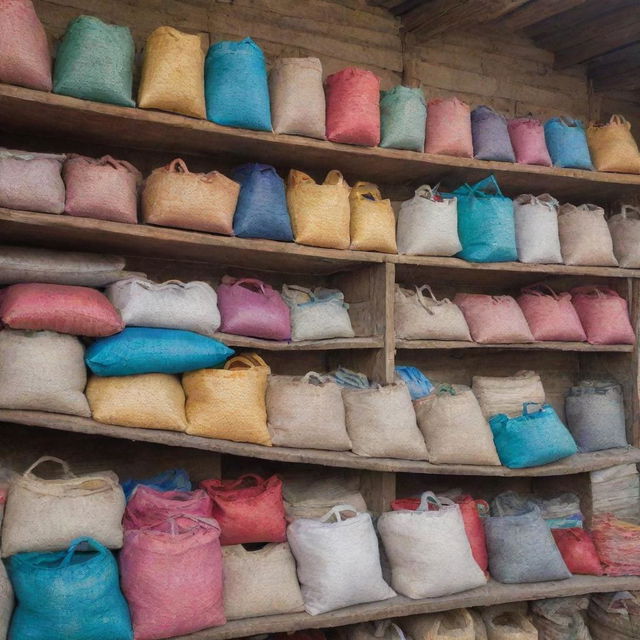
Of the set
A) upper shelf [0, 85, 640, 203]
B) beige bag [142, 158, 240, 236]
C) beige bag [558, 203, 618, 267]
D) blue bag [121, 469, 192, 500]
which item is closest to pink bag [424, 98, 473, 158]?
upper shelf [0, 85, 640, 203]

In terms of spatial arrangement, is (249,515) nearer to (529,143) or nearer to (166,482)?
(166,482)

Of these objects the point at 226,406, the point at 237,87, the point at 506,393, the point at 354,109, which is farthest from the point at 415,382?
the point at 237,87

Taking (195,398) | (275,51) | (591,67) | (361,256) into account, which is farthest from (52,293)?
(591,67)

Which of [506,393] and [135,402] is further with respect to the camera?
[506,393]

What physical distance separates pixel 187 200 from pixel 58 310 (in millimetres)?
667

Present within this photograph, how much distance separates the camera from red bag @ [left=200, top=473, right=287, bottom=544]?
2.69 m

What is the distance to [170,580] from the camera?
2359mm

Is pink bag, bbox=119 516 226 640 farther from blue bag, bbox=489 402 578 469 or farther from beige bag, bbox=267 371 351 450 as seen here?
blue bag, bbox=489 402 578 469

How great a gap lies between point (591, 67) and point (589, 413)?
7.10ft

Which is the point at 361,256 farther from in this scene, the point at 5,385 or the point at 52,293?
the point at 5,385

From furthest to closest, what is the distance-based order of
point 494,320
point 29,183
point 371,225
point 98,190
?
point 494,320
point 371,225
point 98,190
point 29,183

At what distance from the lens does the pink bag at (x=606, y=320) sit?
3.47 metres

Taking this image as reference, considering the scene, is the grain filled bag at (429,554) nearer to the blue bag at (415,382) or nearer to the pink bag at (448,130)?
the blue bag at (415,382)

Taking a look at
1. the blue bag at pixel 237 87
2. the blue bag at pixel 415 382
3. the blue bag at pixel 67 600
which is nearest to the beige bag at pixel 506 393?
the blue bag at pixel 415 382
